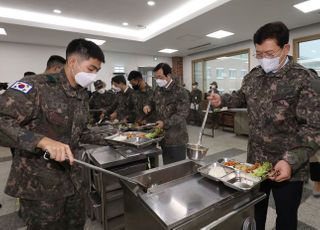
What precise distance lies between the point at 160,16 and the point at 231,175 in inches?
163

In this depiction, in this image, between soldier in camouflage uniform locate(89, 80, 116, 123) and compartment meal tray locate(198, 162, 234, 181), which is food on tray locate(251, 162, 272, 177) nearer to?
compartment meal tray locate(198, 162, 234, 181)

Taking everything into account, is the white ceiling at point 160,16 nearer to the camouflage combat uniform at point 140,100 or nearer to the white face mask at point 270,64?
the camouflage combat uniform at point 140,100

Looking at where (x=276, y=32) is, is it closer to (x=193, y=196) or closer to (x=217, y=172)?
(x=217, y=172)

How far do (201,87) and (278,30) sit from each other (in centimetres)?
684

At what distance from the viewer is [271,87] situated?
1.02m

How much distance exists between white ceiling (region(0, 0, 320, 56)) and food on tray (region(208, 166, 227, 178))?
3.01m

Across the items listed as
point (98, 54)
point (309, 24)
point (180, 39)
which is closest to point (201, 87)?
point (180, 39)

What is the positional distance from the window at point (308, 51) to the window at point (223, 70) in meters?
1.26

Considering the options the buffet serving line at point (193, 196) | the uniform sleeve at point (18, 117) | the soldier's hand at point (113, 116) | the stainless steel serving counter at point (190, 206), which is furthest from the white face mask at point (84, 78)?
the soldier's hand at point (113, 116)

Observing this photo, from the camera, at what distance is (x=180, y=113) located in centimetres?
186

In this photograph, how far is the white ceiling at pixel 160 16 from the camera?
11.1ft

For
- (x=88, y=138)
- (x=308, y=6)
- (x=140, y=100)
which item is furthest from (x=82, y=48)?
(x=308, y=6)

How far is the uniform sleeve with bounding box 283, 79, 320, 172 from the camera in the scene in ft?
2.82

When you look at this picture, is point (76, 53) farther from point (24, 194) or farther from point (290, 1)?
point (290, 1)
